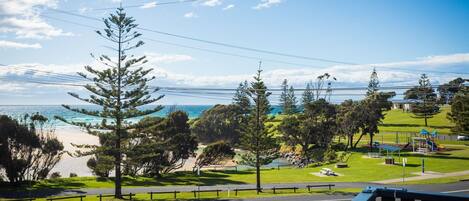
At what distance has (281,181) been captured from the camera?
45094mm

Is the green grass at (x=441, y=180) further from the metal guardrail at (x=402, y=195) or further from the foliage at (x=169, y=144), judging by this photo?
the metal guardrail at (x=402, y=195)

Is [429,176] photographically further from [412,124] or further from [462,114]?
[412,124]

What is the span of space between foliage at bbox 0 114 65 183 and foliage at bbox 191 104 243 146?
189 feet

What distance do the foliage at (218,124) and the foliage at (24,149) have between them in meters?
57.6

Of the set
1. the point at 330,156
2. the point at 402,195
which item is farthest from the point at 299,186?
the point at 402,195

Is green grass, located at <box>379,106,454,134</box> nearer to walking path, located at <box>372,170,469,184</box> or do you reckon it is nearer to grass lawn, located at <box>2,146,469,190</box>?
grass lawn, located at <box>2,146,469,190</box>

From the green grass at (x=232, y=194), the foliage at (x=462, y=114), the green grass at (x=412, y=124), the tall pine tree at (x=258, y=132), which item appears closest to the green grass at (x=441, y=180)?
the green grass at (x=232, y=194)

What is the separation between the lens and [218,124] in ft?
346

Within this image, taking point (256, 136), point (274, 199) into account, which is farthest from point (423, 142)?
point (274, 199)

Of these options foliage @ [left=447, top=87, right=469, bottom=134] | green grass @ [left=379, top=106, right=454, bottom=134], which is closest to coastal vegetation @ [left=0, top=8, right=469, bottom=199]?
foliage @ [left=447, top=87, right=469, bottom=134]

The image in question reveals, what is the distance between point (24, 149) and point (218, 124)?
61986 mm

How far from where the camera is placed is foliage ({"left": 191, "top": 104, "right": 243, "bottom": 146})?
10462 cm

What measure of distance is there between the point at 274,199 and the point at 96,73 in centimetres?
1699

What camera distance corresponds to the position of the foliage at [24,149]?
44.5 metres
